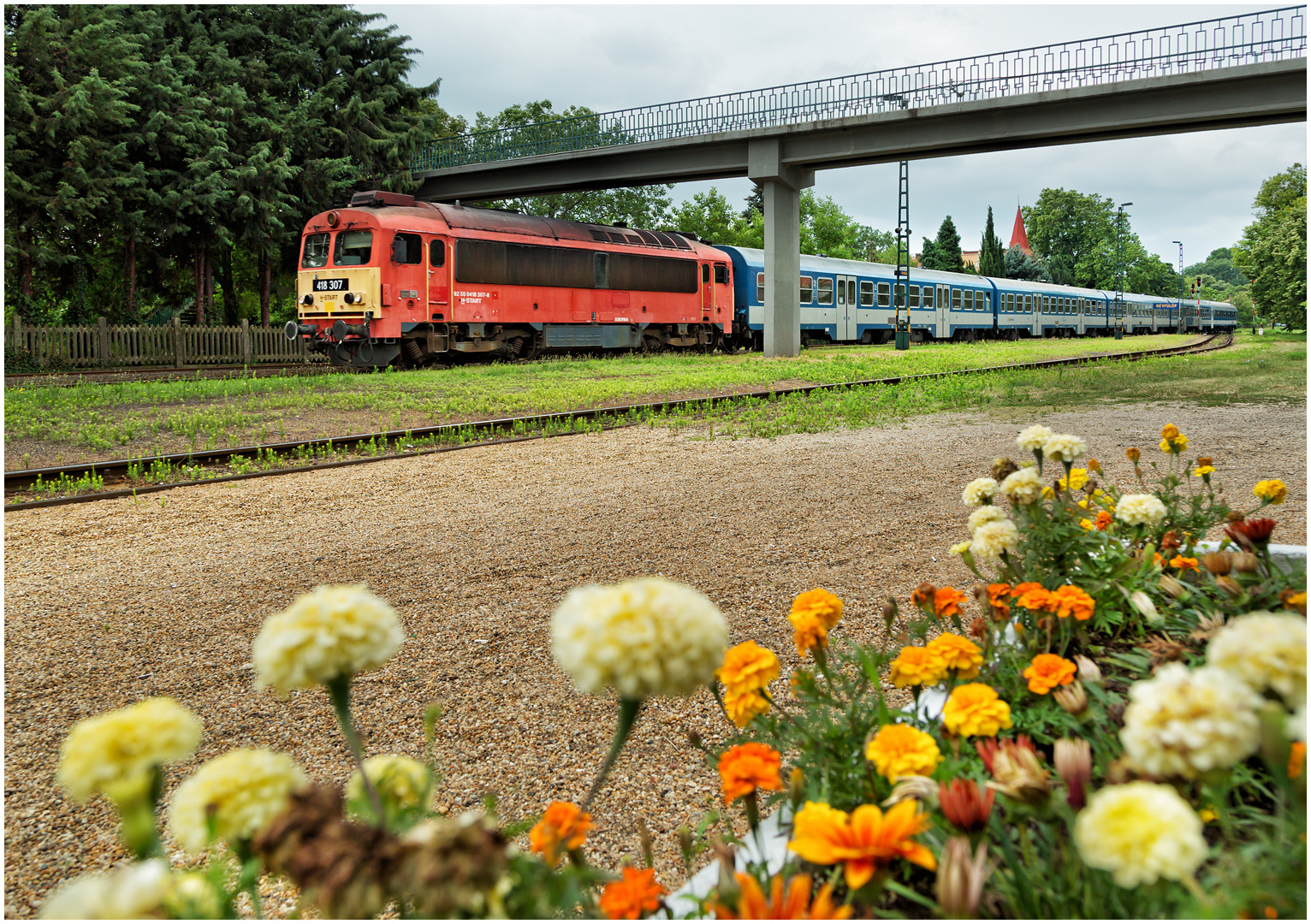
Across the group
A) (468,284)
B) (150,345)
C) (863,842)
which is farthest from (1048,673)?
(150,345)

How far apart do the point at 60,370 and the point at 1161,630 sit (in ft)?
86.3

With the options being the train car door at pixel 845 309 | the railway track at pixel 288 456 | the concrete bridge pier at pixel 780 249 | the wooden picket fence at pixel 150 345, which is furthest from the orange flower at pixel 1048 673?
the train car door at pixel 845 309

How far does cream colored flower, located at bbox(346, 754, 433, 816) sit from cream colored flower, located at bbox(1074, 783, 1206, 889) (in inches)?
29.1

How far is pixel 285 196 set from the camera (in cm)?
2822

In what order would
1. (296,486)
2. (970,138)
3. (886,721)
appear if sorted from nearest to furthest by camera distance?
1. (886,721)
2. (296,486)
3. (970,138)

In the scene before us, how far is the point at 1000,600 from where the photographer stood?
236 cm

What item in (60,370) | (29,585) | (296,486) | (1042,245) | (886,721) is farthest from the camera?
(1042,245)

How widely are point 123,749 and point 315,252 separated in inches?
863

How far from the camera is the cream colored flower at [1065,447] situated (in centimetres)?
272

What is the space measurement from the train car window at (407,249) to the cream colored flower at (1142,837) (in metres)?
20.7

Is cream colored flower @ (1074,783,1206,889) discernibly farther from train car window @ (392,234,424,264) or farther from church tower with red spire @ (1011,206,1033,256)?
church tower with red spire @ (1011,206,1033,256)

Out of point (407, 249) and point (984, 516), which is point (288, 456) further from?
point (407, 249)

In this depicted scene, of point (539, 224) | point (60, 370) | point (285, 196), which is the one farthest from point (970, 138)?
point (60, 370)

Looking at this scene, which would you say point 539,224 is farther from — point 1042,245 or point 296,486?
point 1042,245
